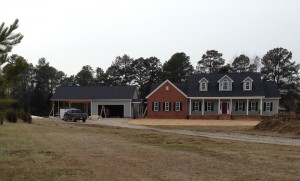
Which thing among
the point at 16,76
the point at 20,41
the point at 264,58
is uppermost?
the point at 264,58

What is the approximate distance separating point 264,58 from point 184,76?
53.3 feet

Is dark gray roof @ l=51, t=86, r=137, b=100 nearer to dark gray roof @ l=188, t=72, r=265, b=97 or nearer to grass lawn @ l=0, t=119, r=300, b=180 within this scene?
dark gray roof @ l=188, t=72, r=265, b=97

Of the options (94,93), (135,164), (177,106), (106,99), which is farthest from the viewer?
(94,93)

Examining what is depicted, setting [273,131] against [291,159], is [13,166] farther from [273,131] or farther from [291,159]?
[273,131]

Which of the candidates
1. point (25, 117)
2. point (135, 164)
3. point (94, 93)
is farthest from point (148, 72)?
point (135, 164)

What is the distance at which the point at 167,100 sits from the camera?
189 feet

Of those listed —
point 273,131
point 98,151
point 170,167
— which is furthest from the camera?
point 273,131

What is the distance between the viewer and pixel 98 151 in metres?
15.1

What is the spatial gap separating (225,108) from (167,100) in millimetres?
7863

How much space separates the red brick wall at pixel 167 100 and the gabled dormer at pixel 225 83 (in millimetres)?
5156

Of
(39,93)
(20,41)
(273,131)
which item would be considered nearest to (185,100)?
(273,131)

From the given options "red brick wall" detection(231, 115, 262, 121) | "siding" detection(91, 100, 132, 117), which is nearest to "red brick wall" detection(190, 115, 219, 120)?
"red brick wall" detection(231, 115, 262, 121)

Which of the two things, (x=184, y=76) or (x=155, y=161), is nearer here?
(x=155, y=161)

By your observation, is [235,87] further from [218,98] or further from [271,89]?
[271,89]
